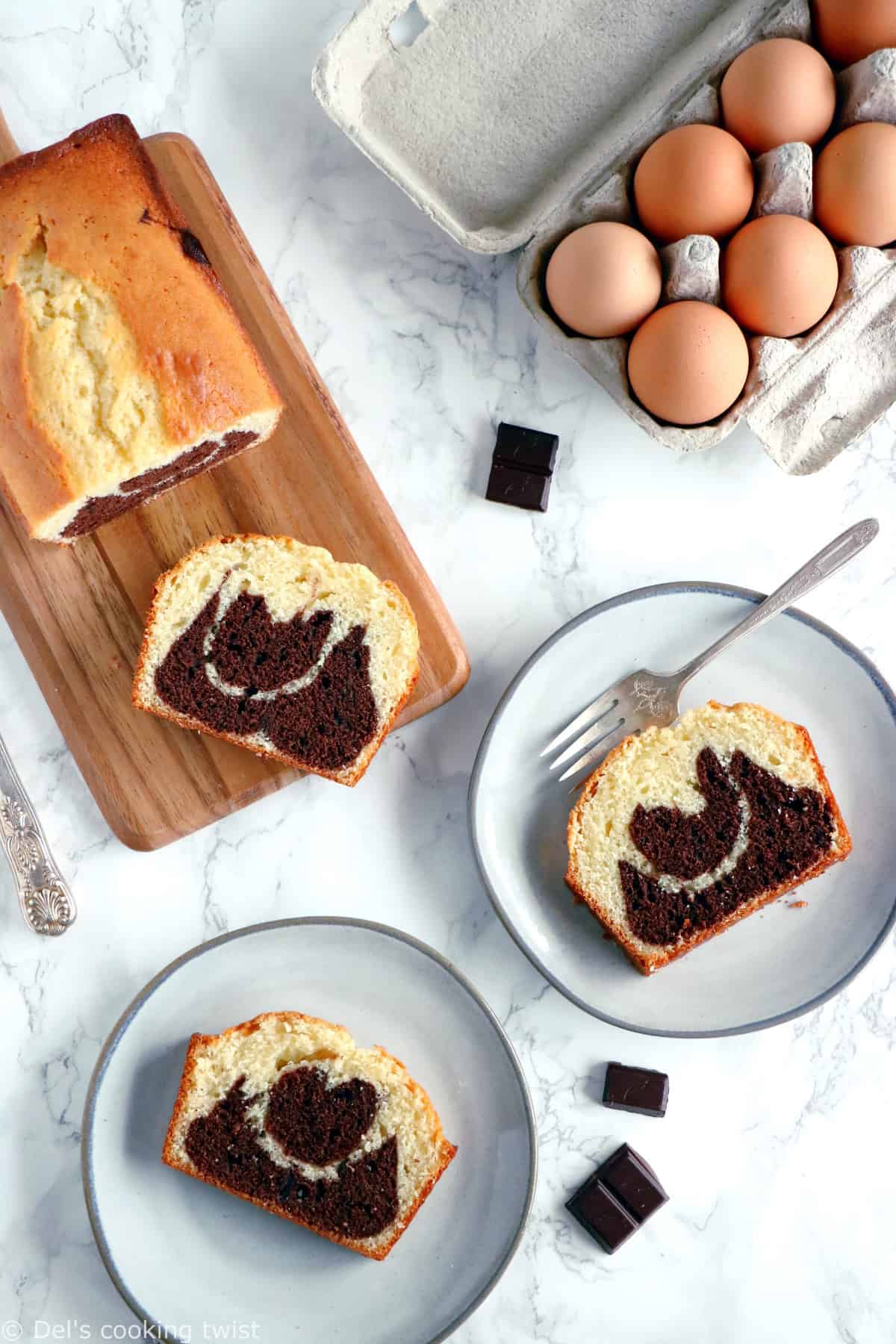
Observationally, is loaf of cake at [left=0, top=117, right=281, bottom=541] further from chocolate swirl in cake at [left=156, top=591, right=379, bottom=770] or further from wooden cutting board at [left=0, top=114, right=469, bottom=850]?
chocolate swirl in cake at [left=156, top=591, right=379, bottom=770]

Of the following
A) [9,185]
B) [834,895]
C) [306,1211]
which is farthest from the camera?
[834,895]

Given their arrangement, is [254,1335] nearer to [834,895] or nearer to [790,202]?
[834,895]

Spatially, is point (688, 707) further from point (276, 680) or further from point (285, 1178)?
point (285, 1178)

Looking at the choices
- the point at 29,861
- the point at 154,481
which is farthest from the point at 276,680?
the point at 29,861

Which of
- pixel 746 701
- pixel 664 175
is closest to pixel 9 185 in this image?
pixel 664 175

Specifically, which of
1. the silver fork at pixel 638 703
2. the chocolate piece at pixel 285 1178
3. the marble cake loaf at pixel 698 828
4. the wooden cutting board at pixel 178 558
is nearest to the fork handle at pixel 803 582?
the silver fork at pixel 638 703

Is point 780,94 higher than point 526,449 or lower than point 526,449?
higher
